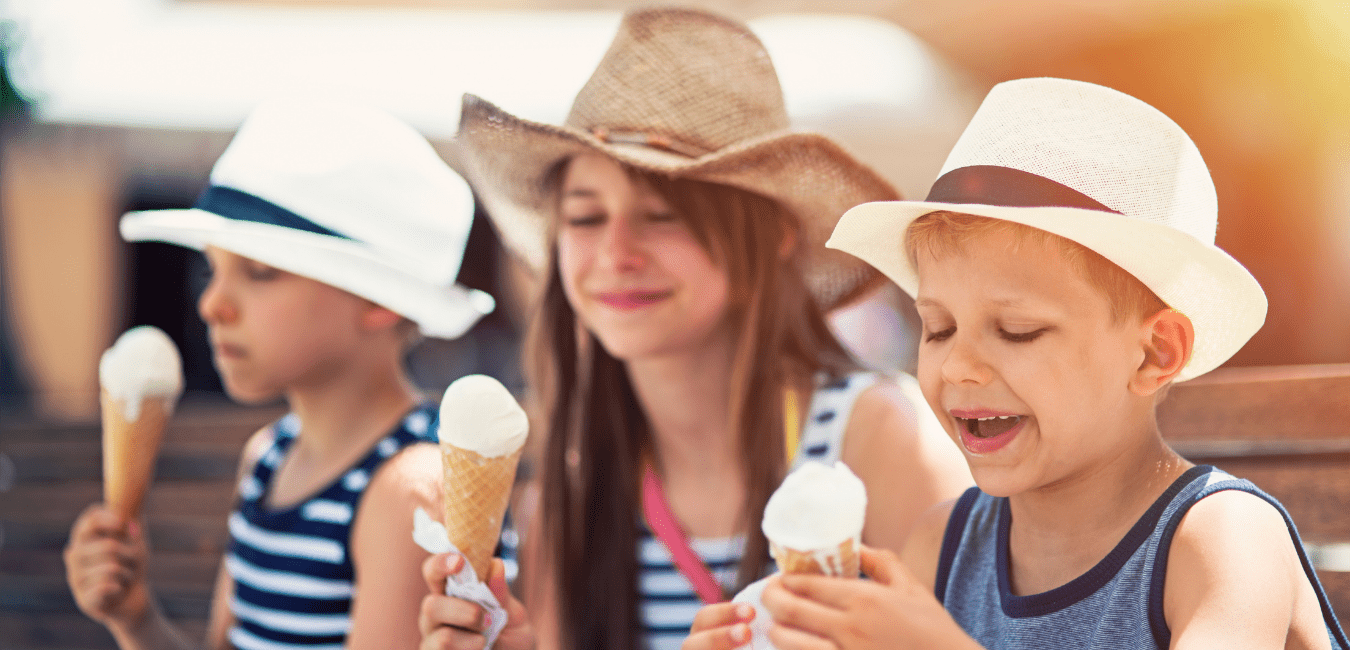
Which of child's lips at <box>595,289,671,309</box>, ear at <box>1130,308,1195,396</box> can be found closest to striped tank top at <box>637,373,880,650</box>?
child's lips at <box>595,289,671,309</box>

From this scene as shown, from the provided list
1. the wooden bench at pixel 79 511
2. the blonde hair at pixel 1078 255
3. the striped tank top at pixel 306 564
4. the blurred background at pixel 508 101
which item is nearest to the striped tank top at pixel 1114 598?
the blonde hair at pixel 1078 255

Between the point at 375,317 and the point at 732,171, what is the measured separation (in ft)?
2.85

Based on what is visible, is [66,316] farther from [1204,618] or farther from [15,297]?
[1204,618]

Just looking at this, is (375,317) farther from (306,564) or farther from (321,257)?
(306,564)

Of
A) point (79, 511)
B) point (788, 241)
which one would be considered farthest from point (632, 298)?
point (79, 511)

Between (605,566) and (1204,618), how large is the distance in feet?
4.76

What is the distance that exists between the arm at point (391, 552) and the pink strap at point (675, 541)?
0.57 metres

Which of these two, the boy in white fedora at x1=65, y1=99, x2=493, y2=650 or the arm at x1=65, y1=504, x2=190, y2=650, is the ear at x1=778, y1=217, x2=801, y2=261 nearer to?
the boy in white fedora at x1=65, y1=99, x2=493, y2=650

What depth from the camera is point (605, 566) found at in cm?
236

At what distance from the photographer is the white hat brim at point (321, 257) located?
2.12m

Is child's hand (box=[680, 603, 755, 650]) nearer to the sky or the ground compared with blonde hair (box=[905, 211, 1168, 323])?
nearer to the ground

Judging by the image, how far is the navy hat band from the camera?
7.16ft

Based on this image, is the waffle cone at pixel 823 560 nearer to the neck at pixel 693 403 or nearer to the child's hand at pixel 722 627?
the child's hand at pixel 722 627

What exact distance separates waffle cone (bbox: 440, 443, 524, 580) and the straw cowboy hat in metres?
0.80
